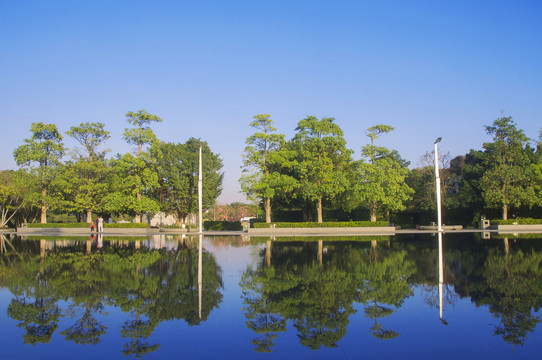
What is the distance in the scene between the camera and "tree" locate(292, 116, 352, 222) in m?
36.7

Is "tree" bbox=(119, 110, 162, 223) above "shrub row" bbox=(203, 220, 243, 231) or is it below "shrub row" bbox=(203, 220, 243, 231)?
above

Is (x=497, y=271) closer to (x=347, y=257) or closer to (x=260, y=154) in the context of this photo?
(x=347, y=257)

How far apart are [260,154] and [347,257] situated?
79.6 feet

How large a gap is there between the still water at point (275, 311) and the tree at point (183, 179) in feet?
108

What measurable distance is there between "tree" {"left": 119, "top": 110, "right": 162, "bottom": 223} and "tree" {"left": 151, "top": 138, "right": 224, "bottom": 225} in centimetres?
405

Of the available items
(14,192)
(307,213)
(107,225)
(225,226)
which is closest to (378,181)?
(307,213)

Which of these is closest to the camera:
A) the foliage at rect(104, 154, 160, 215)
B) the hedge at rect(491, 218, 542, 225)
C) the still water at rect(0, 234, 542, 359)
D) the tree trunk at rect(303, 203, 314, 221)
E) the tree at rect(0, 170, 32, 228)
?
the still water at rect(0, 234, 542, 359)

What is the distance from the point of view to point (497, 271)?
11.8 meters

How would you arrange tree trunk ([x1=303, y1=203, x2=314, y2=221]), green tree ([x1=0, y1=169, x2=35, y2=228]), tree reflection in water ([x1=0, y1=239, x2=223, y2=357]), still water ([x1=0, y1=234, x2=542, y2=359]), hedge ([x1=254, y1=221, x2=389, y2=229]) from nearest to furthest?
still water ([x1=0, y1=234, x2=542, y2=359]) → tree reflection in water ([x1=0, y1=239, x2=223, y2=357]) → hedge ([x1=254, y1=221, x2=389, y2=229]) → green tree ([x1=0, y1=169, x2=35, y2=228]) → tree trunk ([x1=303, y1=203, x2=314, y2=221])

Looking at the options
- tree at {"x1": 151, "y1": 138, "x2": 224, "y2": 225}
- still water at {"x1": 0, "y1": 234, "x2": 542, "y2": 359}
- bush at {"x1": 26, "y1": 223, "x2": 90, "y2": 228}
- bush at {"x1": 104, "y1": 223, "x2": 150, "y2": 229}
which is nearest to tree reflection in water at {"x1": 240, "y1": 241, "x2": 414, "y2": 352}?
still water at {"x1": 0, "y1": 234, "x2": 542, "y2": 359}

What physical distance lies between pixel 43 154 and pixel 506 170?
141ft

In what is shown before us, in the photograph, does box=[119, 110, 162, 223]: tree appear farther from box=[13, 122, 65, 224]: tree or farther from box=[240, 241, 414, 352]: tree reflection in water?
box=[240, 241, 414, 352]: tree reflection in water

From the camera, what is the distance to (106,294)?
29.9 ft

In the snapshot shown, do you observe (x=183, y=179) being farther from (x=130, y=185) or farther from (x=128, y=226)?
(x=128, y=226)
